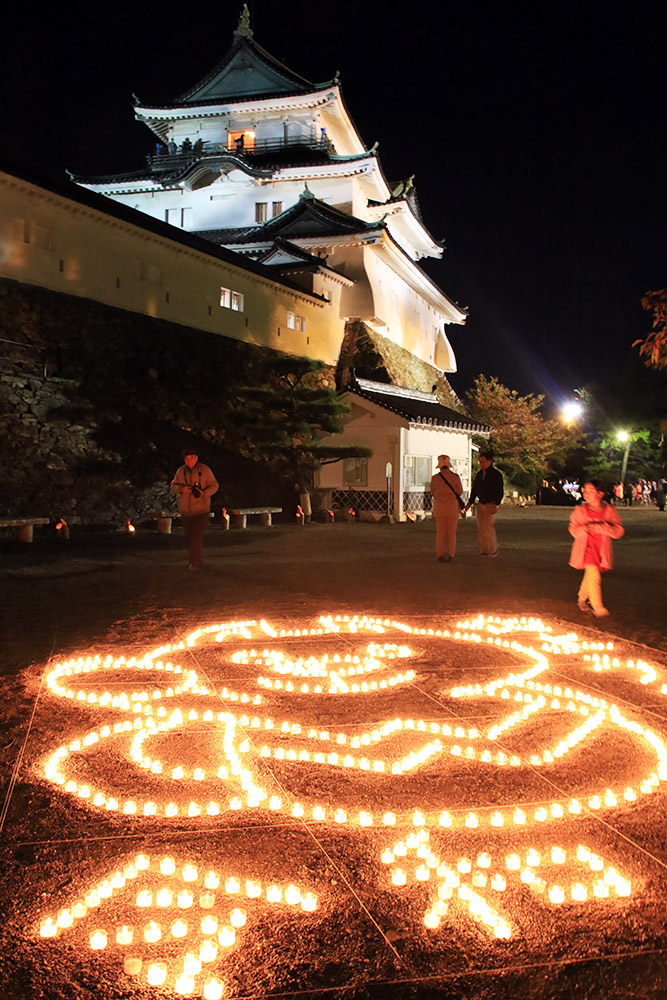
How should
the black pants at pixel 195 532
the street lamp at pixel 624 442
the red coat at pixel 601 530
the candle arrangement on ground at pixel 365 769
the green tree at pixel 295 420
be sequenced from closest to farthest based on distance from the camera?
the candle arrangement on ground at pixel 365 769 < the red coat at pixel 601 530 < the black pants at pixel 195 532 < the green tree at pixel 295 420 < the street lamp at pixel 624 442

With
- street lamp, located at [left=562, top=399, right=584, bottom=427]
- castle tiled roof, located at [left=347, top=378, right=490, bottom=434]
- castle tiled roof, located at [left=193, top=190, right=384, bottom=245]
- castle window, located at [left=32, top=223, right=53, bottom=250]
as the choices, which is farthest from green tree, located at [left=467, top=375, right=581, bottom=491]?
castle window, located at [left=32, top=223, right=53, bottom=250]

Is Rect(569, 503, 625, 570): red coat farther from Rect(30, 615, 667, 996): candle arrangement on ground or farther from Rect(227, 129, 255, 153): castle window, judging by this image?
Rect(227, 129, 255, 153): castle window

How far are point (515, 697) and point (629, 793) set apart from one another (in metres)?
1.74

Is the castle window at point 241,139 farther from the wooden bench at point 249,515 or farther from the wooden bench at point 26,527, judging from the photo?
the wooden bench at point 26,527

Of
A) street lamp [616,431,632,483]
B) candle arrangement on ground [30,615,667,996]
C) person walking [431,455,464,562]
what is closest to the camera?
candle arrangement on ground [30,615,667,996]

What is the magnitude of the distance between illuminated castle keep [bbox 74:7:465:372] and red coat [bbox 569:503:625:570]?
1121 inches

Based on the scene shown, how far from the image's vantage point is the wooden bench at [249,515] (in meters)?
21.8

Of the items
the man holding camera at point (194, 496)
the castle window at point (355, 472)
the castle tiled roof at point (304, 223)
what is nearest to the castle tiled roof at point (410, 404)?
the castle window at point (355, 472)

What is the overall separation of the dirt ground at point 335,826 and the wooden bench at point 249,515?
12.3 m

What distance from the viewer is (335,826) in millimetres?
3365

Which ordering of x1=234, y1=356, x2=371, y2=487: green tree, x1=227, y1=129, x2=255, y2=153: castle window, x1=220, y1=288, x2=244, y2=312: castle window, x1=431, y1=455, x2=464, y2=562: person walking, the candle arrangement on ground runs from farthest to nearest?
1. x1=227, y1=129, x2=255, y2=153: castle window
2. x1=220, y1=288, x2=244, y2=312: castle window
3. x1=234, y1=356, x2=371, y2=487: green tree
4. x1=431, y1=455, x2=464, y2=562: person walking
5. the candle arrangement on ground

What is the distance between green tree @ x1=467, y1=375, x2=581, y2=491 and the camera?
4444 cm

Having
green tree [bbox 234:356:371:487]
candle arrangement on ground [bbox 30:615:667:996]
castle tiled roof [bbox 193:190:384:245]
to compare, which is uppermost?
castle tiled roof [bbox 193:190:384:245]

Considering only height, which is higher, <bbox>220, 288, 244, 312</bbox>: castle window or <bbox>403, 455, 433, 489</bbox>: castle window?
<bbox>220, 288, 244, 312</bbox>: castle window
